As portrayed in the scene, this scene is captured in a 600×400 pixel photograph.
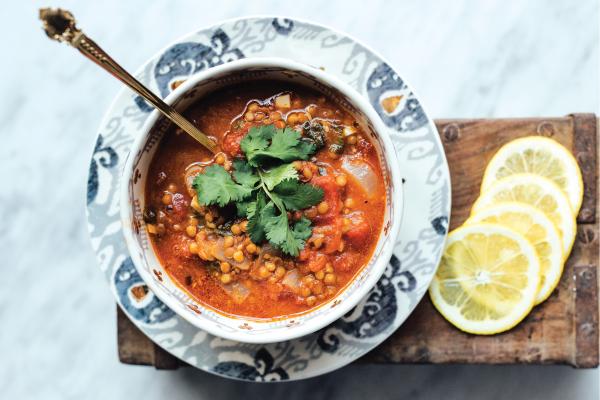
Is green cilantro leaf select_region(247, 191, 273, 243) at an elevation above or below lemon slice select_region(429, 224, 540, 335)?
above

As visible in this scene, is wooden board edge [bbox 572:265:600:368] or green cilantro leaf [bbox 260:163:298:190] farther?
wooden board edge [bbox 572:265:600:368]

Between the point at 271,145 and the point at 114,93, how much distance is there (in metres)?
1.54

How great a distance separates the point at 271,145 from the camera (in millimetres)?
2963

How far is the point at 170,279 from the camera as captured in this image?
3100 millimetres

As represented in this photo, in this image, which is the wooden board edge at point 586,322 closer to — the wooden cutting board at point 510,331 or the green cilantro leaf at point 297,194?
the wooden cutting board at point 510,331

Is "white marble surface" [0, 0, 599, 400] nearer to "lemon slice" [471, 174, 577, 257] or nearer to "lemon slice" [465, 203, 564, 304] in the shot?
"lemon slice" [471, 174, 577, 257]

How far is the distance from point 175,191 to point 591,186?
2.20 m

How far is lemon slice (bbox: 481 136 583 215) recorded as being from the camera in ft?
11.3

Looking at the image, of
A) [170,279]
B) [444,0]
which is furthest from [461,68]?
[170,279]

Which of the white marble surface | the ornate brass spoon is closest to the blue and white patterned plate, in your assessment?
the ornate brass spoon

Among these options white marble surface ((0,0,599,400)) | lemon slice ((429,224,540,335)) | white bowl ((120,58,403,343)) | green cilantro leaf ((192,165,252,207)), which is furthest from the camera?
white marble surface ((0,0,599,400))

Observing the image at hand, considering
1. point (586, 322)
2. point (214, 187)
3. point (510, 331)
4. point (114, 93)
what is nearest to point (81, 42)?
point (214, 187)

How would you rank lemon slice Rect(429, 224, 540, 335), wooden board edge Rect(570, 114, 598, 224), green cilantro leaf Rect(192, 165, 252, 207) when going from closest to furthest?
green cilantro leaf Rect(192, 165, 252, 207)
lemon slice Rect(429, 224, 540, 335)
wooden board edge Rect(570, 114, 598, 224)

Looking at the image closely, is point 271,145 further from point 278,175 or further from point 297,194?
point 297,194
